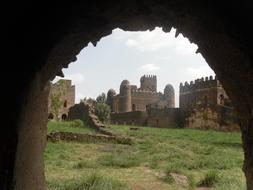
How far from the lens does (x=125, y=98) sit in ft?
204

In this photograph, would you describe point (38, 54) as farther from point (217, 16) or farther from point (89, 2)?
point (217, 16)

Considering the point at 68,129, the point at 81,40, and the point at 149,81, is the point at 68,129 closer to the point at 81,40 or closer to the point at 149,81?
the point at 81,40

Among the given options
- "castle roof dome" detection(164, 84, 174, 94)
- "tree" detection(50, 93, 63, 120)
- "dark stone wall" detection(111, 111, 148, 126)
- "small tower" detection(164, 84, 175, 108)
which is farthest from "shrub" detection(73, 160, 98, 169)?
"castle roof dome" detection(164, 84, 174, 94)

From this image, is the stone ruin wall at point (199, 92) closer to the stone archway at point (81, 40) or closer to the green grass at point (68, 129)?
the green grass at point (68, 129)

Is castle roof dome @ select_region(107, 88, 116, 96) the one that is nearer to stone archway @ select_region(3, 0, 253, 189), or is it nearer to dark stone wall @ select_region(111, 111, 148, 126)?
dark stone wall @ select_region(111, 111, 148, 126)

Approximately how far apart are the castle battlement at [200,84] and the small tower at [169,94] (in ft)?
71.5

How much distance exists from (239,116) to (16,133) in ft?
6.65

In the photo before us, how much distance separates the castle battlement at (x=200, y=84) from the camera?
42.9m

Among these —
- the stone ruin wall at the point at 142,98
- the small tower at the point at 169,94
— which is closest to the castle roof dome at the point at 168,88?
the small tower at the point at 169,94

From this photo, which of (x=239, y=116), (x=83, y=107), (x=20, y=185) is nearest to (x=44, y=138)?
(x=20, y=185)

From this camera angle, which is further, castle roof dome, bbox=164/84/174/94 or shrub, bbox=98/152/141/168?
castle roof dome, bbox=164/84/174/94

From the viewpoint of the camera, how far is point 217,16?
299 cm

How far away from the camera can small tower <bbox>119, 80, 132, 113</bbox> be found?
6163 centimetres

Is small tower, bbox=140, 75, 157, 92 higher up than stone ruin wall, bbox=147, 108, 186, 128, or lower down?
higher up
